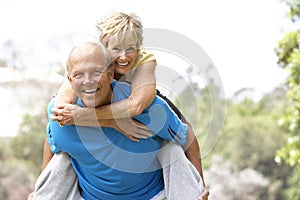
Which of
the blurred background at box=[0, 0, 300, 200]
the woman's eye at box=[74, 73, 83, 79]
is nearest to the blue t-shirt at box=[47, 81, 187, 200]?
Answer: the woman's eye at box=[74, 73, 83, 79]

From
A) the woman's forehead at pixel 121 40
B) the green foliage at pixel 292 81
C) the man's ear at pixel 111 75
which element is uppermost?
the woman's forehead at pixel 121 40

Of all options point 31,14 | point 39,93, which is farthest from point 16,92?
point 31,14

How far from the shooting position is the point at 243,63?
15.0 metres

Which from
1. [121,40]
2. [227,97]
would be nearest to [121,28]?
[121,40]

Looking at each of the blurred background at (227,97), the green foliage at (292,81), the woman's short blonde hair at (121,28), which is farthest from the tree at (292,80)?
the woman's short blonde hair at (121,28)

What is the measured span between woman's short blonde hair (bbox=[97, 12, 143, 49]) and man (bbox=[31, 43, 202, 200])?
0.23 ft

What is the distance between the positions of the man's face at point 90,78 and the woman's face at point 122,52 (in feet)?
0.16

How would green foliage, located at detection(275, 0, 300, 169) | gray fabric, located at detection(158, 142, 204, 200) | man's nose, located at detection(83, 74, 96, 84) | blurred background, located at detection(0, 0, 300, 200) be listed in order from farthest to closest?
blurred background, located at detection(0, 0, 300, 200)
green foliage, located at detection(275, 0, 300, 169)
gray fabric, located at detection(158, 142, 204, 200)
man's nose, located at detection(83, 74, 96, 84)

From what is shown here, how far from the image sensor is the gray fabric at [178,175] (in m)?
2.73

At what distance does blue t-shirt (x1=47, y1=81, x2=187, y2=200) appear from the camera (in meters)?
2.62

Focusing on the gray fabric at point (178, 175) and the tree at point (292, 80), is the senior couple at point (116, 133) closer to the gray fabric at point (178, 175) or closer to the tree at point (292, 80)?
the gray fabric at point (178, 175)

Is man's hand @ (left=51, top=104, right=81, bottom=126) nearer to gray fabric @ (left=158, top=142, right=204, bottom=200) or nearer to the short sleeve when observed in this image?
the short sleeve

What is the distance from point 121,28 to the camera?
2523mm

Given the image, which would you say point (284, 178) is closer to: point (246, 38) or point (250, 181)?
point (250, 181)
